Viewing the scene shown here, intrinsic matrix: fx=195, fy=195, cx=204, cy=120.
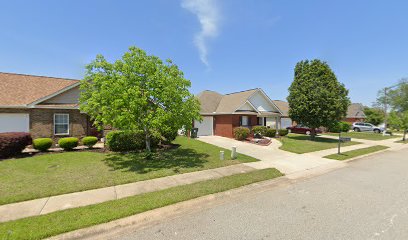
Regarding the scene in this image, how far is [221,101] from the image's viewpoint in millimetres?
27672

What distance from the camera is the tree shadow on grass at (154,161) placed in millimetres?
9430

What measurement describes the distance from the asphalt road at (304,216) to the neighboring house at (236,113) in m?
14.8

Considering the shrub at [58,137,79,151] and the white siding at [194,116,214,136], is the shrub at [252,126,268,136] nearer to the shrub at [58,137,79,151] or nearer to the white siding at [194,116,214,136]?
the white siding at [194,116,214,136]

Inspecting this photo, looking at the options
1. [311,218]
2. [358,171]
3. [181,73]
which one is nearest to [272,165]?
[358,171]

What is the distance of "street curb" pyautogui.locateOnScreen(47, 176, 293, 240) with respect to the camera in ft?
14.1

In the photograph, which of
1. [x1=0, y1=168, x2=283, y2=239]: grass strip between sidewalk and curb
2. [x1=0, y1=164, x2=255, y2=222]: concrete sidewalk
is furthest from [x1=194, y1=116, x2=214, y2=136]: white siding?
[x1=0, y1=168, x2=283, y2=239]: grass strip between sidewalk and curb

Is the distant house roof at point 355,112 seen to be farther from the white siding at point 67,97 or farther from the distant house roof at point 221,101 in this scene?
the white siding at point 67,97

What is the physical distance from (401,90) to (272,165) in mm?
76390

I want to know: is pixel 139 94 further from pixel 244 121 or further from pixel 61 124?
pixel 244 121

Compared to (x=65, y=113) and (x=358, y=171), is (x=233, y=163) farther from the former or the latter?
(x=65, y=113)

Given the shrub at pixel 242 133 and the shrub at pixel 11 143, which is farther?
the shrub at pixel 242 133

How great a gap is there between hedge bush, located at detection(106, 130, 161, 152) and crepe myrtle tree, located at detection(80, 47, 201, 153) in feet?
7.93

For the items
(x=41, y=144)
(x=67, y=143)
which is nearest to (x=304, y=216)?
(x=67, y=143)

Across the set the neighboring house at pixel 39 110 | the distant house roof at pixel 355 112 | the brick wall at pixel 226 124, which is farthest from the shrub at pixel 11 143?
the distant house roof at pixel 355 112
